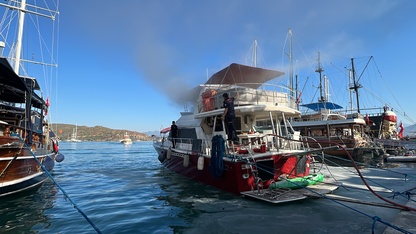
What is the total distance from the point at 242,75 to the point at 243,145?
552 cm

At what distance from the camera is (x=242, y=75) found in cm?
1458

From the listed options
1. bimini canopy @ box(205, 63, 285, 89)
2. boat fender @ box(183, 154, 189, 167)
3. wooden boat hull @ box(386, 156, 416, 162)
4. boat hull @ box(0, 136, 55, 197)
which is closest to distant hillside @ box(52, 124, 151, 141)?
bimini canopy @ box(205, 63, 285, 89)

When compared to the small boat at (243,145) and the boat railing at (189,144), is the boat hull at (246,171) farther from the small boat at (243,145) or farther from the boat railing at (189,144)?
the boat railing at (189,144)

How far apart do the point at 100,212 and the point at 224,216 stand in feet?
12.8

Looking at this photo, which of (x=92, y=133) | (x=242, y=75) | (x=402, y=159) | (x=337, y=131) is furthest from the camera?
(x=92, y=133)

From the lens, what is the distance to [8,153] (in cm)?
827

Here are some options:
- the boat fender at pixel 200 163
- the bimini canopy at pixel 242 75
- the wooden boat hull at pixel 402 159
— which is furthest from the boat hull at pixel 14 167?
the wooden boat hull at pixel 402 159

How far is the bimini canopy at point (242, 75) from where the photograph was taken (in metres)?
14.2

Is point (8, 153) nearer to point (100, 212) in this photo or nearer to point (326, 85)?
point (100, 212)

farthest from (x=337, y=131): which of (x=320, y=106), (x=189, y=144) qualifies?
(x=189, y=144)

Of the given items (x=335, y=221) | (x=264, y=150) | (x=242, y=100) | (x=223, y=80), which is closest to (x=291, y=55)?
(x=223, y=80)

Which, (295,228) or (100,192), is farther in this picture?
(100,192)

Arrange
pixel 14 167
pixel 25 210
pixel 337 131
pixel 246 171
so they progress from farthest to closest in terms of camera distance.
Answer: pixel 337 131 → pixel 246 171 → pixel 14 167 → pixel 25 210

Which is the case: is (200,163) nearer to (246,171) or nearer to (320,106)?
(246,171)
